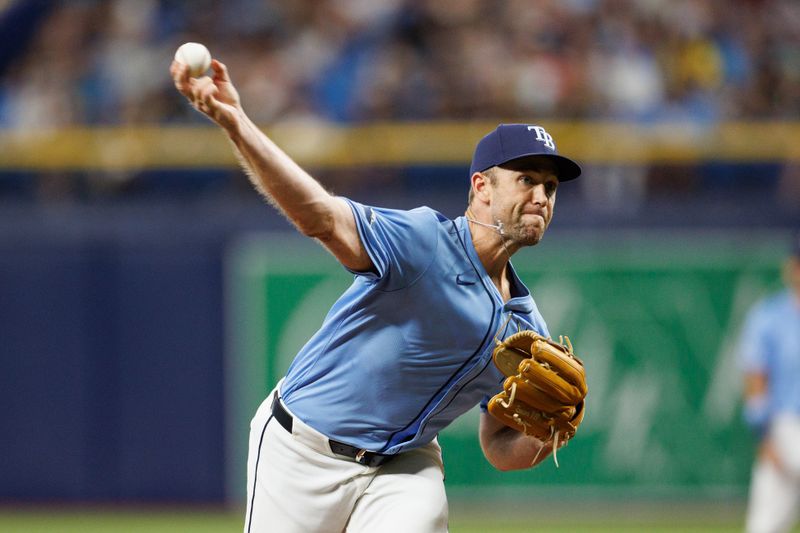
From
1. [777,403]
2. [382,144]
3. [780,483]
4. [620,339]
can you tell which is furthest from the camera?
[382,144]

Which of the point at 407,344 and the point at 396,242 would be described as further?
the point at 407,344

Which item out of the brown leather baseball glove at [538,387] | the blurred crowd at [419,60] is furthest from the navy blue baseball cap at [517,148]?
the blurred crowd at [419,60]

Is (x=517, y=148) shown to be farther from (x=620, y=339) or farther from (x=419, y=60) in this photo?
(x=419, y=60)

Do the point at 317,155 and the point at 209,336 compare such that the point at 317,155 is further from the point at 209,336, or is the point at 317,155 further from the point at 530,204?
the point at 530,204

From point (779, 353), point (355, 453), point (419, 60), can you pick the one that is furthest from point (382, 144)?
point (355, 453)

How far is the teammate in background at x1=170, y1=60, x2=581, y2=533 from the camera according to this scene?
4.25m

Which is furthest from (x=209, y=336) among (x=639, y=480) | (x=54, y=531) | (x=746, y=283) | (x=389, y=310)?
(x=389, y=310)

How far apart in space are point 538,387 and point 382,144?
6.48 meters

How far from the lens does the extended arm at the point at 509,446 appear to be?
15.6 ft

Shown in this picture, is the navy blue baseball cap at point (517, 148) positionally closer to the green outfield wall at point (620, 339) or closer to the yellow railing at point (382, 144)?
the green outfield wall at point (620, 339)

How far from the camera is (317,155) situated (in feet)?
34.6

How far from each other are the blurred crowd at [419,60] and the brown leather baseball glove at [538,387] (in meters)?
6.54

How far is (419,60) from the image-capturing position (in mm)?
11297

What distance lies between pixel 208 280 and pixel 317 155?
139 centimetres
